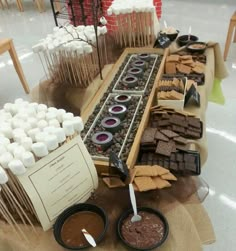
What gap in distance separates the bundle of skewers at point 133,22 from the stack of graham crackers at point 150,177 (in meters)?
1.26

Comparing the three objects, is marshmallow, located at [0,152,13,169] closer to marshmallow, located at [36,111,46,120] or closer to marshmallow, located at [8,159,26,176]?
marshmallow, located at [8,159,26,176]

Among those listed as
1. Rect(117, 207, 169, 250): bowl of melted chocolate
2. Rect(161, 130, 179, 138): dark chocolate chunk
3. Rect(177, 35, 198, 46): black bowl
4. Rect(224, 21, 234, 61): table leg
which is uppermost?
Rect(177, 35, 198, 46): black bowl

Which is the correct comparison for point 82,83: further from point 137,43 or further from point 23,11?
point 23,11

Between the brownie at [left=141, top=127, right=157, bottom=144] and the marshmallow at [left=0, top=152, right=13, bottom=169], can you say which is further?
the brownie at [left=141, top=127, right=157, bottom=144]

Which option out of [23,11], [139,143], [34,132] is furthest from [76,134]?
[23,11]

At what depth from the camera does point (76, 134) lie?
3.15ft

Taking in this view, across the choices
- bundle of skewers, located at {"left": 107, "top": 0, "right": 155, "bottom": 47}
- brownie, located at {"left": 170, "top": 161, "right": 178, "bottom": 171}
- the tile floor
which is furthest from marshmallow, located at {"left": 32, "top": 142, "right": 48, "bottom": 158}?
bundle of skewers, located at {"left": 107, "top": 0, "right": 155, "bottom": 47}

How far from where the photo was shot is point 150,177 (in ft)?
3.32

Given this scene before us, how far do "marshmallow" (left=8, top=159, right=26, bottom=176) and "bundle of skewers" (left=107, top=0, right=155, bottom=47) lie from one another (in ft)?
4.76

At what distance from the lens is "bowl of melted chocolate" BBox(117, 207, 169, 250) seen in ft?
2.80

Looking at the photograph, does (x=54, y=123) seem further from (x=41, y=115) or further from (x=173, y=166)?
(x=173, y=166)

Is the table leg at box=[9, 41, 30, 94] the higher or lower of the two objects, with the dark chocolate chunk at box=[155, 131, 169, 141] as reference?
lower

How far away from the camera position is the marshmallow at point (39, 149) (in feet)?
2.66

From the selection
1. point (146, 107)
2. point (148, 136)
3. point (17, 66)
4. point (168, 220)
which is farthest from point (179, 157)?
point (17, 66)
